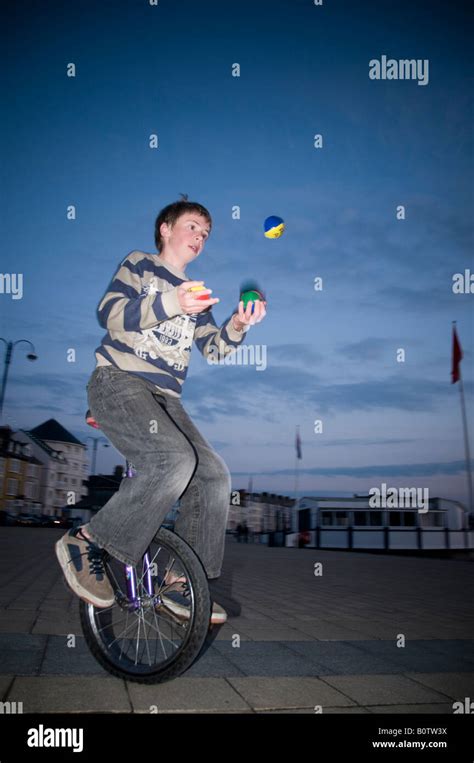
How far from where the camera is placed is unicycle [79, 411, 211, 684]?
217cm

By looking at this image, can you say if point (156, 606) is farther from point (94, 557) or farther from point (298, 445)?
point (298, 445)

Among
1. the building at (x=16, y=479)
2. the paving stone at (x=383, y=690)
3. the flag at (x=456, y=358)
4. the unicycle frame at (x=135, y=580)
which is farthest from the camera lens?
the building at (x=16, y=479)

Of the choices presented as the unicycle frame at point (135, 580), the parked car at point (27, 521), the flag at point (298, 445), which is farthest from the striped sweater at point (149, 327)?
the parked car at point (27, 521)

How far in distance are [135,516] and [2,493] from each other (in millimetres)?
66076

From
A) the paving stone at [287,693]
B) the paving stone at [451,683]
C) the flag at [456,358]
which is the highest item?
the flag at [456,358]

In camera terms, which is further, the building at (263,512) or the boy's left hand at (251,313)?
the building at (263,512)

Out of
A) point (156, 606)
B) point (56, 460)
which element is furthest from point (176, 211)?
point (56, 460)

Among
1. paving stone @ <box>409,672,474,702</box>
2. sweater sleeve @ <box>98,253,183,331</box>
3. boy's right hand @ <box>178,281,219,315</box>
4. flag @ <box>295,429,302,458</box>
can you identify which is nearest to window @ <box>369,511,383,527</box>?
flag @ <box>295,429,302,458</box>

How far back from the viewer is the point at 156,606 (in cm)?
249

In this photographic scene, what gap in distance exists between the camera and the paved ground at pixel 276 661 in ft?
6.95

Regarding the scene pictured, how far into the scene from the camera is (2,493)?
200 ft

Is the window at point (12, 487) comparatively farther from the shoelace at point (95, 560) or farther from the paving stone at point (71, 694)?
the paving stone at point (71, 694)
